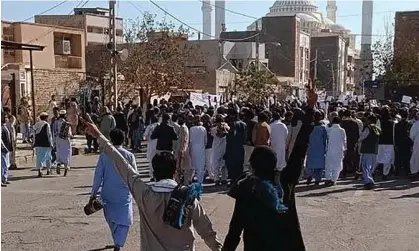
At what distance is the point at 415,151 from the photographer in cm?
1376

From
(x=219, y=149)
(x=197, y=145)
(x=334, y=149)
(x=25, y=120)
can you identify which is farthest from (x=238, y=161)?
(x=25, y=120)

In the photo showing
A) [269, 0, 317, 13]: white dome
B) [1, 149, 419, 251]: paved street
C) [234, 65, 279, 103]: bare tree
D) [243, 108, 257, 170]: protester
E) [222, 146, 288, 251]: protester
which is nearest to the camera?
[222, 146, 288, 251]: protester

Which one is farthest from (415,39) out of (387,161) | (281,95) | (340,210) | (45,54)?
(340,210)

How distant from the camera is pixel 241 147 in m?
12.5

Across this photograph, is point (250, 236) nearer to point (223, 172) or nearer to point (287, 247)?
point (287, 247)

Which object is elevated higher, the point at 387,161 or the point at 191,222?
the point at 191,222

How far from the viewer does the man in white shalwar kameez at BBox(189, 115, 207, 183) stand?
12469 millimetres

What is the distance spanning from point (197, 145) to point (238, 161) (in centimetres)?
94

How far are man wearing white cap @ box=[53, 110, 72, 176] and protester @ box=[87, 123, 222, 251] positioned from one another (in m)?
10.4

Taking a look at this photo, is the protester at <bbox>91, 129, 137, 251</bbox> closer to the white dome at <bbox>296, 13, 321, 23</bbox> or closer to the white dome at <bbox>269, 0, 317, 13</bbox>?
the white dome at <bbox>296, 13, 321, 23</bbox>

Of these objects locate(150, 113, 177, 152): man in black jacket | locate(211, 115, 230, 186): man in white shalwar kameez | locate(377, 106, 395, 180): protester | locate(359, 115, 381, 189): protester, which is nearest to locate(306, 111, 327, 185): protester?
locate(359, 115, 381, 189): protester

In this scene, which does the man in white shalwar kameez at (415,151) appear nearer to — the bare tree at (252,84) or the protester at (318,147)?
the protester at (318,147)

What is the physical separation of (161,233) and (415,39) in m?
43.6

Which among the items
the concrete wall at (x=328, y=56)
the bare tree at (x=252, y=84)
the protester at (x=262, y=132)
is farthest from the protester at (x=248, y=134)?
the concrete wall at (x=328, y=56)
